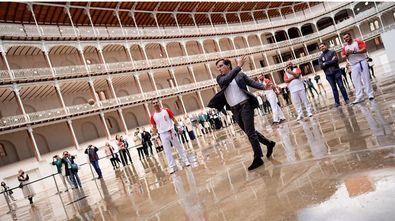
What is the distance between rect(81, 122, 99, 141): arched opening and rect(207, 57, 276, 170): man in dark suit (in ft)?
91.8

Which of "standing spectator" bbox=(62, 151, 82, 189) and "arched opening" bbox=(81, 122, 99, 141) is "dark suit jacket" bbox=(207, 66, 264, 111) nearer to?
"standing spectator" bbox=(62, 151, 82, 189)

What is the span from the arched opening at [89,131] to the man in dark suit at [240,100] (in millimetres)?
27985

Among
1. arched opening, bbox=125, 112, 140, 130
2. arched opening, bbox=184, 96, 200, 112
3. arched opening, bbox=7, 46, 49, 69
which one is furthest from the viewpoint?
arched opening, bbox=184, 96, 200, 112

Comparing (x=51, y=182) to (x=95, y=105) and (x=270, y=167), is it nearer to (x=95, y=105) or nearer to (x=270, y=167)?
(x=95, y=105)

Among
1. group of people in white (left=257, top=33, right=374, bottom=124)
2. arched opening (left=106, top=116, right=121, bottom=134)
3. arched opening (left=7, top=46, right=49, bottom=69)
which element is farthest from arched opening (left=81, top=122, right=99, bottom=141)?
group of people in white (left=257, top=33, right=374, bottom=124)

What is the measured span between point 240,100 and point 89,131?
28597 mm

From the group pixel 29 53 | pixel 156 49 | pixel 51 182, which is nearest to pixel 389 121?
pixel 51 182

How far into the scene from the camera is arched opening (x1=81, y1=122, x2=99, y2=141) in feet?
102

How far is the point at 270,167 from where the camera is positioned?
4.33 metres

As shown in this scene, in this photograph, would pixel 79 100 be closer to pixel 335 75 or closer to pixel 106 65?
pixel 106 65

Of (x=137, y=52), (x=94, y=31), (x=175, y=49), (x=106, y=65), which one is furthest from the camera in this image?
(x=175, y=49)

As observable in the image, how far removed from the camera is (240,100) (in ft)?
16.4

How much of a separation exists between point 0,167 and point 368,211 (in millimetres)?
27690

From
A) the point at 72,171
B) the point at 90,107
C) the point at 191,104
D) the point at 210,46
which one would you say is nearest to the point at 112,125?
the point at 90,107
